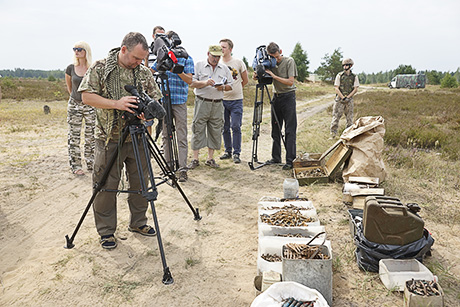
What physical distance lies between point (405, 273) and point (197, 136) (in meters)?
4.13

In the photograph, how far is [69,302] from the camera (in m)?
2.80

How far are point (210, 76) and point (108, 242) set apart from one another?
346cm

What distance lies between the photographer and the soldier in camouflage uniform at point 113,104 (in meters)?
3.14

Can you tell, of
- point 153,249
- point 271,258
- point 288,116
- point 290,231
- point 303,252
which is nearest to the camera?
point 303,252

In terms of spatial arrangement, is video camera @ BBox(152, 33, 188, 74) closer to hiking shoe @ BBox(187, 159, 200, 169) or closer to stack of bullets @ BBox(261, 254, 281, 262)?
hiking shoe @ BBox(187, 159, 200, 169)

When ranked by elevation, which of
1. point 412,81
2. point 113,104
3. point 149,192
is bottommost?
point 149,192

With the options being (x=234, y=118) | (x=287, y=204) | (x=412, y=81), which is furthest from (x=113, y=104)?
(x=412, y=81)

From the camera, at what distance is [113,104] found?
3.10 m

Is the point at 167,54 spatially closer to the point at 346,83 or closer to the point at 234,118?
the point at 234,118

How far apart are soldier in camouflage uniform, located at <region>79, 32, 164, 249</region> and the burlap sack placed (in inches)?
130

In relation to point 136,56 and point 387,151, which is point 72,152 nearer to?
point 136,56

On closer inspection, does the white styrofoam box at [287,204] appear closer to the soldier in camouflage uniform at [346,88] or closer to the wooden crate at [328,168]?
the wooden crate at [328,168]

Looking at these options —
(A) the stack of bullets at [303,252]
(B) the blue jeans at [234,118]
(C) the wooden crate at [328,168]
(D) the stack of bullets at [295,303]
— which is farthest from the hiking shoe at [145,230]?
(B) the blue jeans at [234,118]

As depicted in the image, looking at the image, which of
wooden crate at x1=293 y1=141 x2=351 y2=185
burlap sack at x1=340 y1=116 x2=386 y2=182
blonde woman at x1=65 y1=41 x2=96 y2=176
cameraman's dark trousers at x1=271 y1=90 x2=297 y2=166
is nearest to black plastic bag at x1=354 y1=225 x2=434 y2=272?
burlap sack at x1=340 y1=116 x2=386 y2=182
